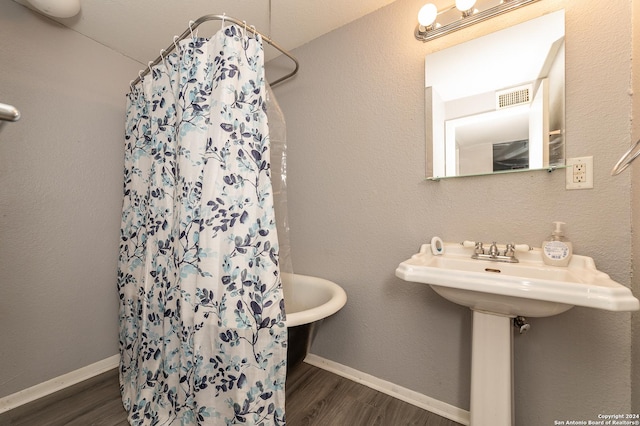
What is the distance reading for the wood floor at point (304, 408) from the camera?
4.11 ft

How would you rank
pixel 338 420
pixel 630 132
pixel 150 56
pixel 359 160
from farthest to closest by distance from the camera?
pixel 150 56
pixel 359 160
pixel 338 420
pixel 630 132

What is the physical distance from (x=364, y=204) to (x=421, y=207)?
0.33 m

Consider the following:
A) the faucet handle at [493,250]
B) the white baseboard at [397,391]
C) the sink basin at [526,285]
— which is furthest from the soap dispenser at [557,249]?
the white baseboard at [397,391]

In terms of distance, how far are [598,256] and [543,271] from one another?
223 mm

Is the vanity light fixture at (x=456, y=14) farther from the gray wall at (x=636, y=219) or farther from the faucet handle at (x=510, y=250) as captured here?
the faucet handle at (x=510, y=250)

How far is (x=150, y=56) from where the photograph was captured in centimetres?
191

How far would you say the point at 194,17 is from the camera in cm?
156

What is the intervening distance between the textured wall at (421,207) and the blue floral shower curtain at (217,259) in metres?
0.69

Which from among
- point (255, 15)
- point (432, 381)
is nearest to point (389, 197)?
point (432, 381)

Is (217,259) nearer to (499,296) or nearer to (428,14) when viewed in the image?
(499,296)

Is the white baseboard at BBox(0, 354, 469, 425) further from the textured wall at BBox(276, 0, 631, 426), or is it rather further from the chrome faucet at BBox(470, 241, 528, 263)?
the chrome faucet at BBox(470, 241, 528, 263)

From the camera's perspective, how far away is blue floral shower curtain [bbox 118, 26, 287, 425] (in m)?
0.96

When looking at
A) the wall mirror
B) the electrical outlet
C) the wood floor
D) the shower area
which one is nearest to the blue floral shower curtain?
the shower area

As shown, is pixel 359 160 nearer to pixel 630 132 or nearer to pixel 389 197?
pixel 389 197
